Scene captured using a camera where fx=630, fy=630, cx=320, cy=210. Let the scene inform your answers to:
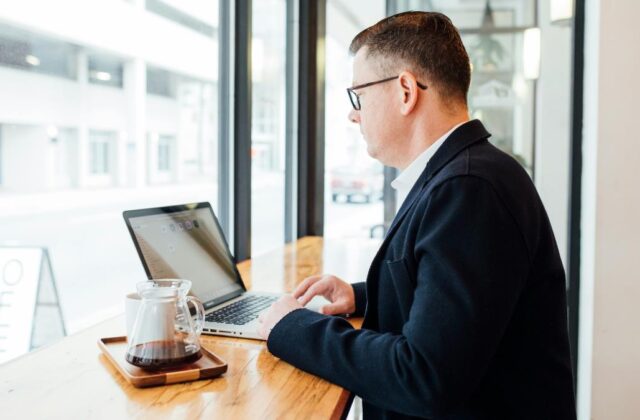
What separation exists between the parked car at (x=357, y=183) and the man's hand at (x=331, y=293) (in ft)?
6.18

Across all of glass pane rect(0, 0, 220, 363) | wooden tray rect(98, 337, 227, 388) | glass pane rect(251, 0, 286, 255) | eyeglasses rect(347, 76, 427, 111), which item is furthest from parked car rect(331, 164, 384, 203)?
wooden tray rect(98, 337, 227, 388)

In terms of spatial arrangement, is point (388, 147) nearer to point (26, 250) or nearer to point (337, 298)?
point (337, 298)

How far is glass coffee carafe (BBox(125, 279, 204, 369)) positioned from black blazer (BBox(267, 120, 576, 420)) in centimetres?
16

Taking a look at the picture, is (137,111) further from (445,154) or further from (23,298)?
(445,154)

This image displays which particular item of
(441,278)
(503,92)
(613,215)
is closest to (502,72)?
(503,92)

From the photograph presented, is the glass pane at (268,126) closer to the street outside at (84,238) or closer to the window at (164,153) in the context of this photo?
the window at (164,153)

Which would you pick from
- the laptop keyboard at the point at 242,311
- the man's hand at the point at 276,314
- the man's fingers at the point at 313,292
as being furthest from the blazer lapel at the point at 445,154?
the laptop keyboard at the point at 242,311

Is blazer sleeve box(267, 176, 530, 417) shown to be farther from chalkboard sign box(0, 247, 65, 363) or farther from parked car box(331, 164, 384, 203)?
parked car box(331, 164, 384, 203)

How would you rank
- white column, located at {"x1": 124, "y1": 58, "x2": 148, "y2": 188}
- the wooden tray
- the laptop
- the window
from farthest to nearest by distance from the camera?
1. the window
2. white column, located at {"x1": 124, "y1": 58, "x2": 148, "y2": 188}
3. the laptop
4. the wooden tray

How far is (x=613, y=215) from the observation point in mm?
2268

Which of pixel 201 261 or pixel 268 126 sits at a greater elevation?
pixel 268 126

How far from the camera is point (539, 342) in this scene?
1065 mm

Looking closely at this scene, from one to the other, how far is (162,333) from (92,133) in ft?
2.41

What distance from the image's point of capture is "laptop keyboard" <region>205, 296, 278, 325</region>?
1.43 meters
